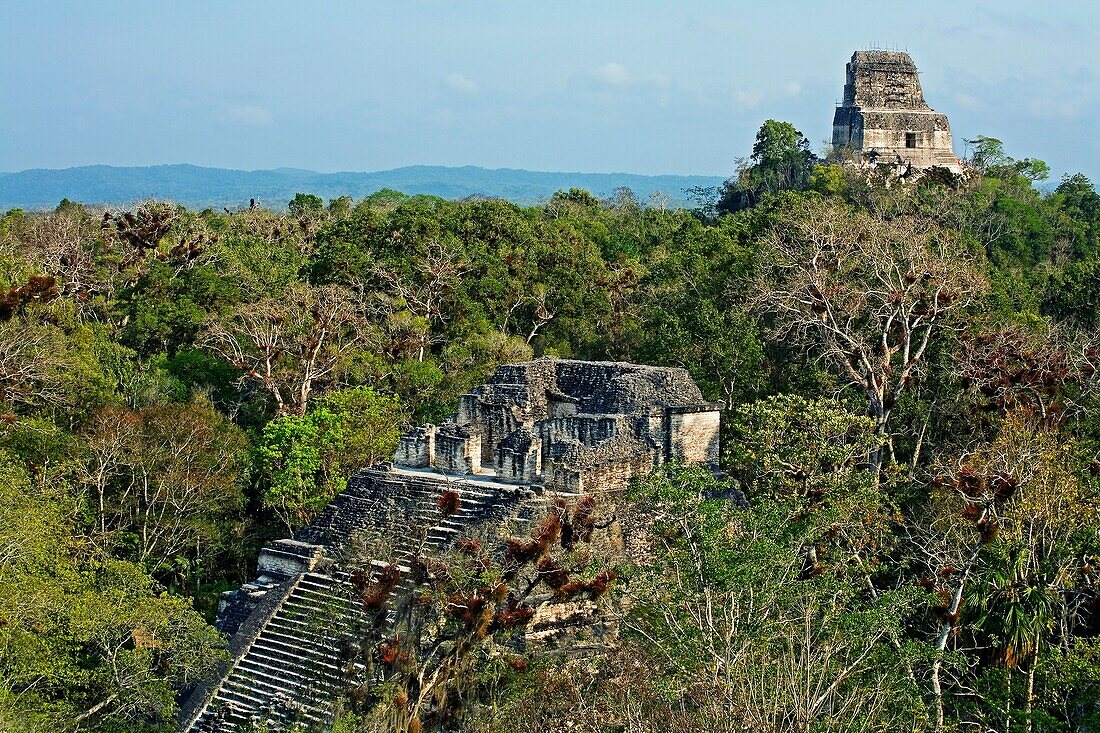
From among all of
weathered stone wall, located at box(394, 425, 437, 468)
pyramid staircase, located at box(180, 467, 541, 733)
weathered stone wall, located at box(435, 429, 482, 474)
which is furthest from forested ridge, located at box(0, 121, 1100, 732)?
weathered stone wall, located at box(435, 429, 482, 474)

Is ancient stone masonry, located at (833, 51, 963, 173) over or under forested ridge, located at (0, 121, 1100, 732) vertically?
over

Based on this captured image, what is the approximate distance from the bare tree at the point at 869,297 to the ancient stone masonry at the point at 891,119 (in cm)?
1929

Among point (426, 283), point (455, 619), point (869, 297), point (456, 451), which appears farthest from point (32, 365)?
point (869, 297)

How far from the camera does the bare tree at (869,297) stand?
18516 millimetres

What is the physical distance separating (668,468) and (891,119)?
3175cm

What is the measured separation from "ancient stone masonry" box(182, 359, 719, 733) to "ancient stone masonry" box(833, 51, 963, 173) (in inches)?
1014

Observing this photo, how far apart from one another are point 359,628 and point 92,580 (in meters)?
3.76

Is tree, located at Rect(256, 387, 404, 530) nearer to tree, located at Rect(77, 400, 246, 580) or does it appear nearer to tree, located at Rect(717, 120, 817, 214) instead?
tree, located at Rect(77, 400, 246, 580)

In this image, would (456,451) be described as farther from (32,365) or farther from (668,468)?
(32,365)

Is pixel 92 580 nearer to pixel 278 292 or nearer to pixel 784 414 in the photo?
pixel 784 414

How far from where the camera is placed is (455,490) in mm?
16219

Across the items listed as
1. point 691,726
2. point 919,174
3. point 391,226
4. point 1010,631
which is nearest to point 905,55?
point 919,174

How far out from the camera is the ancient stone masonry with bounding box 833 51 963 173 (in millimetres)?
40906

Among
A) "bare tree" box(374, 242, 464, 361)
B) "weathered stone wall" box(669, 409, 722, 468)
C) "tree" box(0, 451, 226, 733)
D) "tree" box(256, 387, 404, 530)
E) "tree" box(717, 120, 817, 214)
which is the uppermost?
"tree" box(717, 120, 817, 214)
